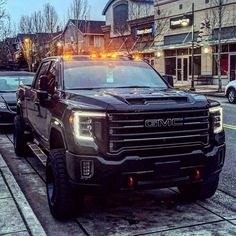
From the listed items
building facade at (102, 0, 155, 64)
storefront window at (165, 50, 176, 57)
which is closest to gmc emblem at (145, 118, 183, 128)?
storefront window at (165, 50, 176, 57)

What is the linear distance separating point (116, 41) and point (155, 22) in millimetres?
9633

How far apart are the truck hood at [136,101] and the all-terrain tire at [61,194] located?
666mm

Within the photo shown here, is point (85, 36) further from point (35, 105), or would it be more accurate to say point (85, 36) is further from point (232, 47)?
point (35, 105)

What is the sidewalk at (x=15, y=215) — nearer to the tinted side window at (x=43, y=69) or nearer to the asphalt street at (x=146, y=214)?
the asphalt street at (x=146, y=214)

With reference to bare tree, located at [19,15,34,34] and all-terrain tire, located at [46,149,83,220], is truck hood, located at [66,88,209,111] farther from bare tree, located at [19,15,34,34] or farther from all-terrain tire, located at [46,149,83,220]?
bare tree, located at [19,15,34,34]

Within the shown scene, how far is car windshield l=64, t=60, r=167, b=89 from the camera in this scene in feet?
19.7

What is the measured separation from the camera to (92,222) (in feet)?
16.4

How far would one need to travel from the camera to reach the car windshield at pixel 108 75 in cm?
601

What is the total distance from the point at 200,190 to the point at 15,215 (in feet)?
7.42

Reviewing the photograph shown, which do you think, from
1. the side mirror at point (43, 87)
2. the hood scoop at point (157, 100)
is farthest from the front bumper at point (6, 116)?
the hood scoop at point (157, 100)

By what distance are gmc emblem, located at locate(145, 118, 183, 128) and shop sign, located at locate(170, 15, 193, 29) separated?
32.5 meters

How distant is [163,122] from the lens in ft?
15.3

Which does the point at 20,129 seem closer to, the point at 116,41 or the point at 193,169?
the point at 193,169

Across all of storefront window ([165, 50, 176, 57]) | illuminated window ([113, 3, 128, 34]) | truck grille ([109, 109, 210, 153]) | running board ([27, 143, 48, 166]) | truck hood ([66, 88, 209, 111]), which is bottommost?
running board ([27, 143, 48, 166])
